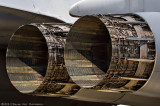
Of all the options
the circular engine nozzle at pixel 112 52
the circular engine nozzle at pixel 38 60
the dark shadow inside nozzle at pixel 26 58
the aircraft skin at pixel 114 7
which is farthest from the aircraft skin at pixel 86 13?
the dark shadow inside nozzle at pixel 26 58

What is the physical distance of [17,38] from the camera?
8445 millimetres

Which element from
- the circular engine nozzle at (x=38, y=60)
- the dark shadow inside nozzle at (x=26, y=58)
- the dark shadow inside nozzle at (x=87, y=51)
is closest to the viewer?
the dark shadow inside nozzle at (x=87, y=51)

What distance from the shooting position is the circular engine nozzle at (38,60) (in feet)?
26.0

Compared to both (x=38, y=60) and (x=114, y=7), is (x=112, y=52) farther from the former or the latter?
(x=38, y=60)

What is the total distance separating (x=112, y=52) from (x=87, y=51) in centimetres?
119

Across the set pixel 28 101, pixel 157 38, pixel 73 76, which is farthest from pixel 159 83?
pixel 28 101

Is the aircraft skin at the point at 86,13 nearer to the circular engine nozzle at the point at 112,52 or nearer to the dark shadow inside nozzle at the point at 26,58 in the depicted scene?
the circular engine nozzle at the point at 112,52

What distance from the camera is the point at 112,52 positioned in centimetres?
672

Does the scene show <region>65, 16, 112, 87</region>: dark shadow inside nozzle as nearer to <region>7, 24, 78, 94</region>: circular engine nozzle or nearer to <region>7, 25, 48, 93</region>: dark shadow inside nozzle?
<region>7, 24, 78, 94</region>: circular engine nozzle

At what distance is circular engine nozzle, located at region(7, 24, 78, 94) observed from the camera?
794cm

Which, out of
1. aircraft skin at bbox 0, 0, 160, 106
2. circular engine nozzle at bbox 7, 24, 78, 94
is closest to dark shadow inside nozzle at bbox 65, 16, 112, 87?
circular engine nozzle at bbox 7, 24, 78, 94

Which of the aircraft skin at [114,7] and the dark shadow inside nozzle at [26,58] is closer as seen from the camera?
the aircraft skin at [114,7]

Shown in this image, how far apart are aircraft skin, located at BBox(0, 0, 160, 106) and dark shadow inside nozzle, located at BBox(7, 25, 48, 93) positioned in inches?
39.8

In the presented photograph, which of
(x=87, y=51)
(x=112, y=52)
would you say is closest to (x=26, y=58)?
(x=87, y=51)
